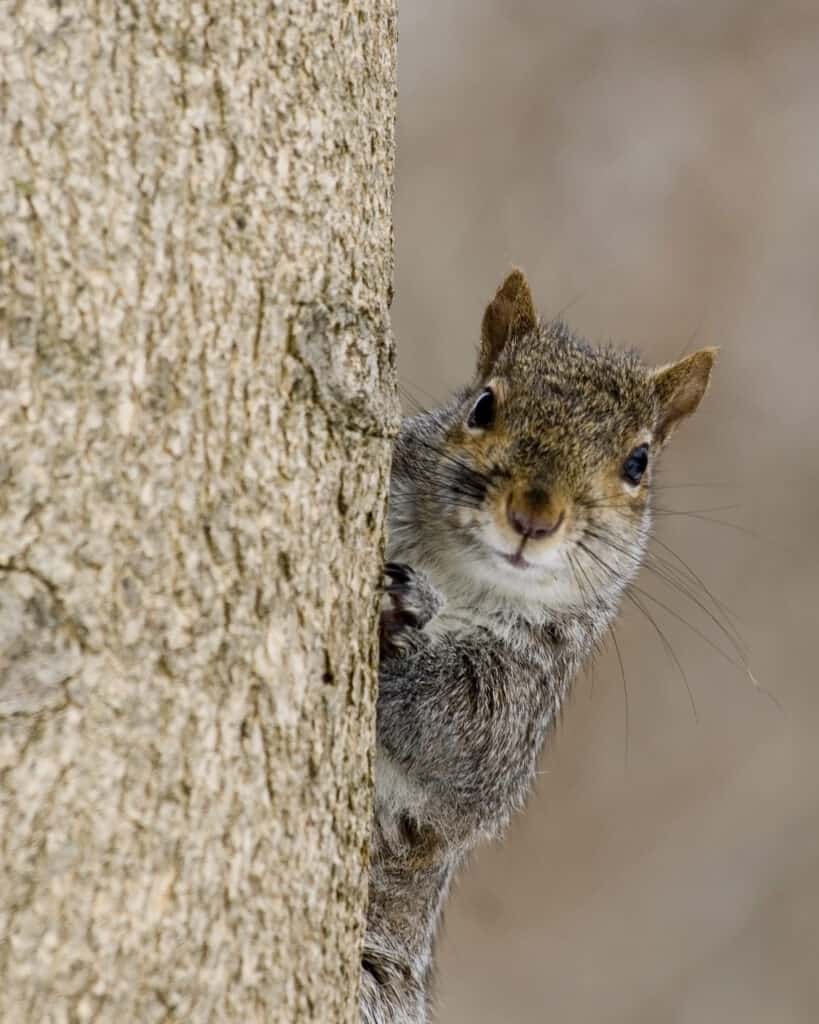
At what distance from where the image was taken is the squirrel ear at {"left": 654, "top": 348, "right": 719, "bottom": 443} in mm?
2508

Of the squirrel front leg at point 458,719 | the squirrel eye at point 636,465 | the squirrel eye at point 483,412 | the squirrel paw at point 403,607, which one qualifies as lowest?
the squirrel front leg at point 458,719

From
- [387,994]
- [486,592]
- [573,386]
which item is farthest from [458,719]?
Answer: [573,386]

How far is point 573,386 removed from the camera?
2.30 m

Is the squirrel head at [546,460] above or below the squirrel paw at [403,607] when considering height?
above

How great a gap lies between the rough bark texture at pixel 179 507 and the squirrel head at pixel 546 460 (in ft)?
2.33

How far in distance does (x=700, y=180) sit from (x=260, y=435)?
4.12m

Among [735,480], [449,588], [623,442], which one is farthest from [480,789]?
[735,480]

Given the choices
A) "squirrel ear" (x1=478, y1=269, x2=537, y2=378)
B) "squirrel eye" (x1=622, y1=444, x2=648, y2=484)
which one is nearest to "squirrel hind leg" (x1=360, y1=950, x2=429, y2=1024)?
"squirrel eye" (x1=622, y1=444, x2=648, y2=484)

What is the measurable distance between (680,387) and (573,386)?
32 cm

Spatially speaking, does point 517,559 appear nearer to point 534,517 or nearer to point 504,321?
point 534,517

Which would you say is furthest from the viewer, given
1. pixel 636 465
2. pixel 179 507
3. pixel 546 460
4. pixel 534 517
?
pixel 636 465

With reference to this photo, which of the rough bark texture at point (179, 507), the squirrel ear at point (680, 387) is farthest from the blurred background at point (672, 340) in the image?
the rough bark texture at point (179, 507)

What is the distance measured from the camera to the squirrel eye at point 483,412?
2244 millimetres

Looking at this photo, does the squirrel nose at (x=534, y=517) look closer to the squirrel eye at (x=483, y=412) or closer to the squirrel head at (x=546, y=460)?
the squirrel head at (x=546, y=460)
